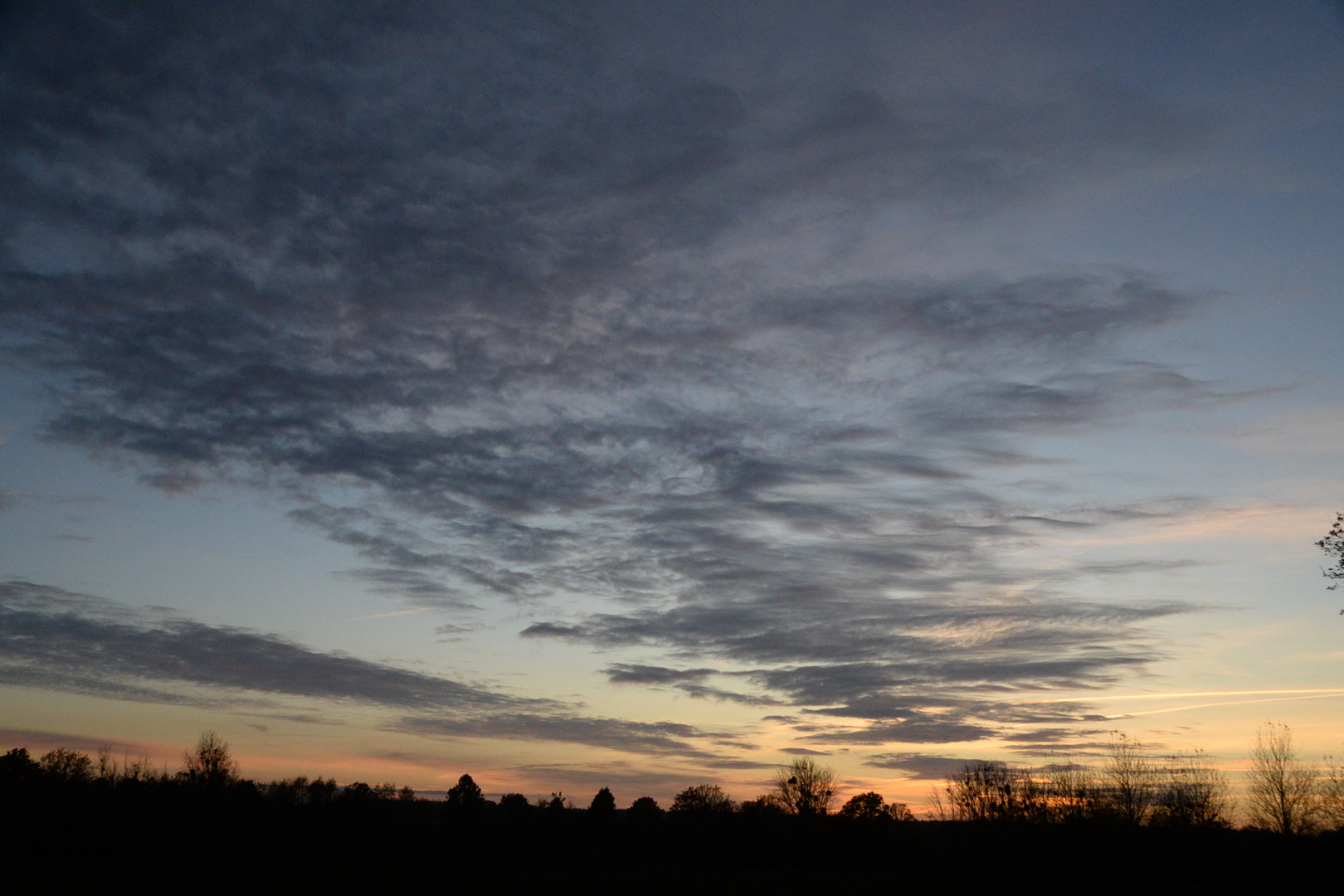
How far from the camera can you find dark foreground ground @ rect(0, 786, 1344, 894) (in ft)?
183

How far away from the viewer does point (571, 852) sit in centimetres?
10469

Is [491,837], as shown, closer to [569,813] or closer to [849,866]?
[569,813]

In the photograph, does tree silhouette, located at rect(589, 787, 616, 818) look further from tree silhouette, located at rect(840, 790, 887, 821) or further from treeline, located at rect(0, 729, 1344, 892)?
tree silhouette, located at rect(840, 790, 887, 821)

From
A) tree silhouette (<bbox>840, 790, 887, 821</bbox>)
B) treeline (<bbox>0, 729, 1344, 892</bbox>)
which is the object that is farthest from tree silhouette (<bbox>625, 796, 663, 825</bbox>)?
tree silhouette (<bbox>840, 790, 887, 821</bbox>)

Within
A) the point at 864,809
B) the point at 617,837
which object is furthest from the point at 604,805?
the point at 864,809

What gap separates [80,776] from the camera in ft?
318

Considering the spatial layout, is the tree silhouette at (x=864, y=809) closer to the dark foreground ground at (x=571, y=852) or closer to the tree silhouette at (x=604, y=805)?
the dark foreground ground at (x=571, y=852)

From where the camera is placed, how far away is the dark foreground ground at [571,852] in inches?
2194

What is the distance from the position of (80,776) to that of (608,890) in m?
71.8

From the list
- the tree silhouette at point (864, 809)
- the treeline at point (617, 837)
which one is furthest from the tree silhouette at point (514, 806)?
the tree silhouette at point (864, 809)

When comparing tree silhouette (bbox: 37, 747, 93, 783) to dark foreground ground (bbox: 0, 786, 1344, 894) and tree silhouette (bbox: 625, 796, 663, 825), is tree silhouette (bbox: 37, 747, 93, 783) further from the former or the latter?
tree silhouette (bbox: 625, 796, 663, 825)

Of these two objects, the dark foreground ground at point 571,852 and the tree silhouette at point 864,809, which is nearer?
the dark foreground ground at point 571,852

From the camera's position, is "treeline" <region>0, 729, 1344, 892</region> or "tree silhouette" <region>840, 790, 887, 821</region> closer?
"treeline" <region>0, 729, 1344, 892</region>

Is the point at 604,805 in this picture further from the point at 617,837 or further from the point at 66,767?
the point at 66,767
